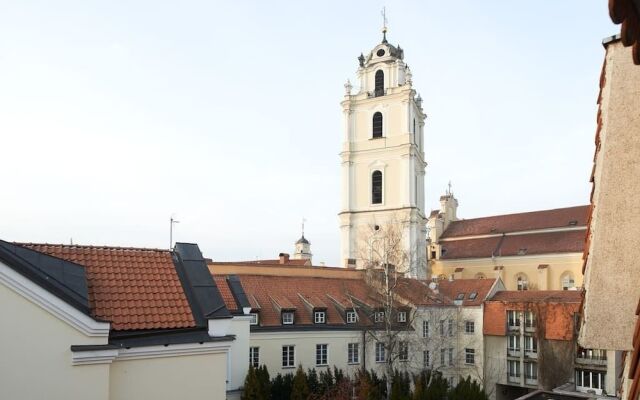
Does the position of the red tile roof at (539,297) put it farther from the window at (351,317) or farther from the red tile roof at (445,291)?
the window at (351,317)

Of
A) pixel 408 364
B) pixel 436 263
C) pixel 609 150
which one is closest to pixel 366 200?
pixel 436 263

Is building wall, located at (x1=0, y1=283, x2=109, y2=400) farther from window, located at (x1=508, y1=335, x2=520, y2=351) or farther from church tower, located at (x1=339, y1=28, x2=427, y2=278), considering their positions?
church tower, located at (x1=339, y1=28, x2=427, y2=278)

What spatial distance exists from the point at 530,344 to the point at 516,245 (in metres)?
23.1

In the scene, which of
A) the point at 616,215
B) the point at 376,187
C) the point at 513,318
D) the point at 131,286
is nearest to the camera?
the point at 616,215

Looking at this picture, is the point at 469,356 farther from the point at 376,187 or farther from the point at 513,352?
the point at 376,187

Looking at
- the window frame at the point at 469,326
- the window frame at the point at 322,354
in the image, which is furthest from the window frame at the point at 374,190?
the window frame at the point at 322,354

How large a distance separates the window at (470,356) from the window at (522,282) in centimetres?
1984

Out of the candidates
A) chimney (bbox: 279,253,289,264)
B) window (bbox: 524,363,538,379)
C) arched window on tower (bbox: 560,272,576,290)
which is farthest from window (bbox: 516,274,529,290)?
chimney (bbox: 279,253,289,264)

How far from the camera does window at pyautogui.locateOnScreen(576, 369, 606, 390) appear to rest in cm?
3209

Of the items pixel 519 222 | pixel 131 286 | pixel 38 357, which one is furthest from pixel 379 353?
Answer: pixel 519 222

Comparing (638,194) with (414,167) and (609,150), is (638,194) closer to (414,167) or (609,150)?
(609,150)

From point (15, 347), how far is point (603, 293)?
314 inches

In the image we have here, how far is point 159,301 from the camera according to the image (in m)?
10.0

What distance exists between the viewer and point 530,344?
36562 millimetres
